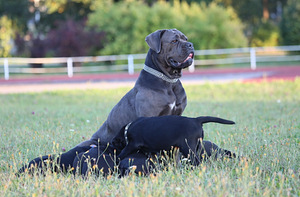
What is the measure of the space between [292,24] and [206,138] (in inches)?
1169

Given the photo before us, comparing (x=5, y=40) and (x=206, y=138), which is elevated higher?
(x=5, y=40)

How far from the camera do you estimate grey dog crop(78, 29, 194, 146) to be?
4.85m

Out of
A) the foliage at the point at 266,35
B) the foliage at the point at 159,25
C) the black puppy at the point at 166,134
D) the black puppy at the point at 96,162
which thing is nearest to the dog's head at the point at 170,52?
the black puppy at the point at 166,134

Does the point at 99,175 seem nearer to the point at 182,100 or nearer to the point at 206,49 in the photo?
the point at 182,100

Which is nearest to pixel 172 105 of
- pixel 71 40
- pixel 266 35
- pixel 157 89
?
pixel 157 89

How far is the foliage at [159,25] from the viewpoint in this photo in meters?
27.6

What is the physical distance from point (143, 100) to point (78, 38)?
22.5 meters

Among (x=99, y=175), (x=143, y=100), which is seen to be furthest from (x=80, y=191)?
(x=143, y=100)

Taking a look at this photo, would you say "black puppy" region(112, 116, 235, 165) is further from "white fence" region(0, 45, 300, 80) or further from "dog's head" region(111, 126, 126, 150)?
"white fence" region(0, 45, 300, 80)

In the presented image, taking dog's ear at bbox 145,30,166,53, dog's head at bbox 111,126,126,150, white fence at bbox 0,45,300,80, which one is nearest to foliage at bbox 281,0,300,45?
white fence at bbox 0,45,300,80

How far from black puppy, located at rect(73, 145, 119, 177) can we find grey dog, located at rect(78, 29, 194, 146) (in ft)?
1.54

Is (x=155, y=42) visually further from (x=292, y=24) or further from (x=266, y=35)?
(x=266, y=35)

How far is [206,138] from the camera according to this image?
6.13 metres

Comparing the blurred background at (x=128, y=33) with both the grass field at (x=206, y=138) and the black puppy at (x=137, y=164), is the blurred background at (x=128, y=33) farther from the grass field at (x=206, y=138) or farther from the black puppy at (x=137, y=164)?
the black puppy at (x=137, y=164)
